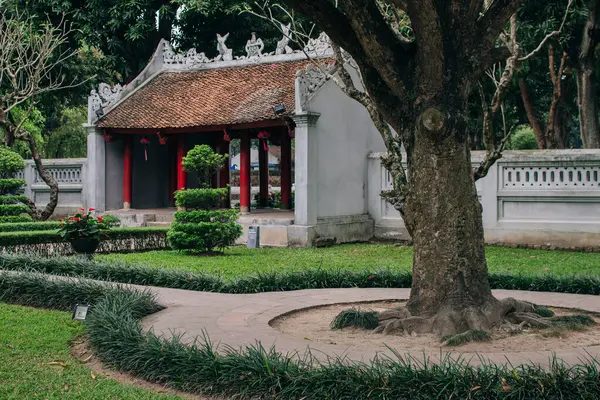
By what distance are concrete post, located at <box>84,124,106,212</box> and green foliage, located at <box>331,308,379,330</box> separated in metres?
16.3

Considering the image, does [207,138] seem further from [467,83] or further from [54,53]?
[467,83]

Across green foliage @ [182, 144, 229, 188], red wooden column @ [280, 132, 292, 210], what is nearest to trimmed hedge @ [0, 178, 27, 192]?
green foliage @ [182, 144, 229, 188]

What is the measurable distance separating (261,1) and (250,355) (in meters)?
21.4

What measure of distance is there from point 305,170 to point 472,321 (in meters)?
11.7

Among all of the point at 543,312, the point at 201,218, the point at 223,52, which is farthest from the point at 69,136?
the point at 543,312

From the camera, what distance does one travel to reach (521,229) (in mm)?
18266

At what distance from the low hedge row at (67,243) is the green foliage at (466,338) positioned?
A: 10.0 m

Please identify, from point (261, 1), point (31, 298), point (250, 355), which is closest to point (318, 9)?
point (250, 355)

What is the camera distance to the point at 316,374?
18.2 feet

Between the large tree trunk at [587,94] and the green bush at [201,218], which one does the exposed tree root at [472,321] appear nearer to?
the green bush at [201,218]

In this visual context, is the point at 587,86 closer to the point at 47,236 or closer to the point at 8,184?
the point at 47,236

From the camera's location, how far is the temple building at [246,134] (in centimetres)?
1938

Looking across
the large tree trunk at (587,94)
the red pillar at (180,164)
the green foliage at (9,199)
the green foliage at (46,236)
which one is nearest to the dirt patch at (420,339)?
the green foliage at (46,236)

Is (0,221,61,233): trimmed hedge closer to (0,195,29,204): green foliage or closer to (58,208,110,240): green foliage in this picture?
(0,195,29,204): green foliage
